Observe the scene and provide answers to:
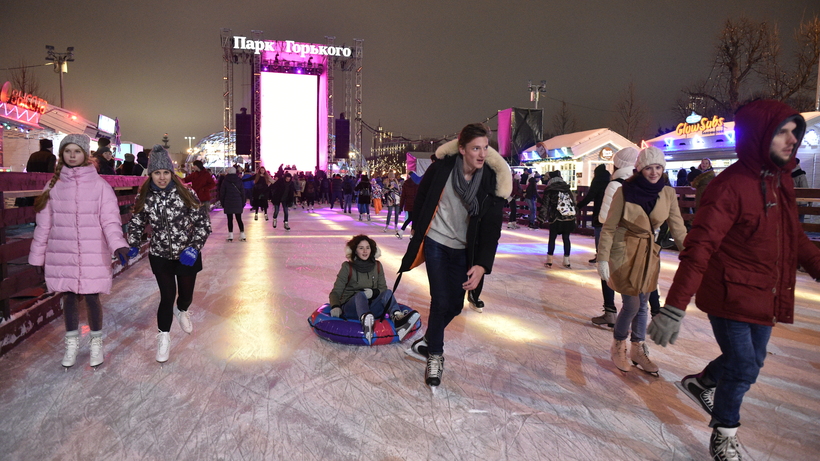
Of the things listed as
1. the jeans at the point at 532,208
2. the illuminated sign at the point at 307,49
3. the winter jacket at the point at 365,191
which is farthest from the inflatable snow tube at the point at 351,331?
the illuminated sign at the point at 307,49

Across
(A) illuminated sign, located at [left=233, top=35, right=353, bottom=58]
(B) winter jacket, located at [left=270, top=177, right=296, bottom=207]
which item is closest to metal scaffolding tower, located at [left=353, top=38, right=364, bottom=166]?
(A) illuminated sign, located at [left=233, top=35, right=353, bottom=58]

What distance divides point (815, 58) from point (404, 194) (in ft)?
62.3

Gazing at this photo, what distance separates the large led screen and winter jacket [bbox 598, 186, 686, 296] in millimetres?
34959

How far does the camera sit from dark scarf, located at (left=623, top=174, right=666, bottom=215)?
128 inches

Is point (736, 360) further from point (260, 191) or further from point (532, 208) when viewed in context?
point (260, 191)

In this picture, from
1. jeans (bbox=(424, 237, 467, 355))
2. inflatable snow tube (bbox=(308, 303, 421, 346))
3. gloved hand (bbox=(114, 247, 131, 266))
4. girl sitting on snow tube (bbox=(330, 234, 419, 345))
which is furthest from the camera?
girl sitting on snow tube (bbox=(330, 234, 419, 345))

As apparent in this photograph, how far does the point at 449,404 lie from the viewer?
281cm

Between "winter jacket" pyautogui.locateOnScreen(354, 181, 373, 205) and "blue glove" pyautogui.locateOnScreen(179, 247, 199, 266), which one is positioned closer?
"blue glove" pyautogui.locateOnScreen(179, 247, 199, 266)

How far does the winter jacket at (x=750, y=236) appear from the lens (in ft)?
6.68

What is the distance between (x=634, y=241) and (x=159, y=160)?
295 centimetres

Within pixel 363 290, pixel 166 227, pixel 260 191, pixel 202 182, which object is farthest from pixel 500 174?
pixel 260 191

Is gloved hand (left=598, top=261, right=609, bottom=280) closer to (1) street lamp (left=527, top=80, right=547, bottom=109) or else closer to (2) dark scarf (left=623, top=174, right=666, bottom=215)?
(2) dark scarf (left=623, top=174, right=666, bottom=215)

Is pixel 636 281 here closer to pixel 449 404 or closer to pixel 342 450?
pixel 449 404

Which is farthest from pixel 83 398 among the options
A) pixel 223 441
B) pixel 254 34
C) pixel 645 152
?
pixel 254 34
